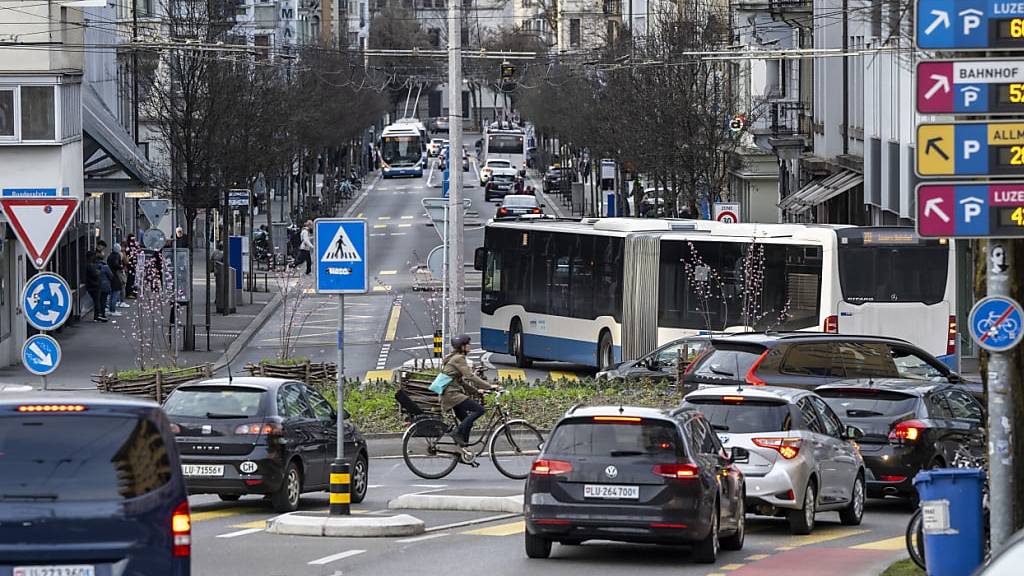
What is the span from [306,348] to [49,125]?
9.91 meters

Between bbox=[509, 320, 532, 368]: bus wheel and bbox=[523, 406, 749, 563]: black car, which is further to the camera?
bbox=[509, 320, 532, 368]: bus wheel

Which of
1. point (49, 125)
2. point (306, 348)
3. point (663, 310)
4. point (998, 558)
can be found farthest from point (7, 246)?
point (998, 558)

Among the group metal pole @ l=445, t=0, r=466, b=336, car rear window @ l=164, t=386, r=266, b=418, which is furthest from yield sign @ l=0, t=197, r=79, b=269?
metal pole @ l=445, t=0, r=466, b=336

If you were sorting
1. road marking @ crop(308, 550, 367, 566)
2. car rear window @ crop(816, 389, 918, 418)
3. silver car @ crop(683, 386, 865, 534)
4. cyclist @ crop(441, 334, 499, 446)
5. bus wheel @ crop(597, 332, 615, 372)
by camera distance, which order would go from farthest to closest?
bus wheel @ crop(597, 332, 615, 372) < cyclist @ crop(441, 334, 499, 446) < car rear window @ crop(816, 389, 918, 418) < silver car @ crop(683, 386, 865, 534) < road marking @ crop(308, 550, 367, 566)

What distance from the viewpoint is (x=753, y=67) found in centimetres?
6906

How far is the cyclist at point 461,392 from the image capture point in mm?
23766

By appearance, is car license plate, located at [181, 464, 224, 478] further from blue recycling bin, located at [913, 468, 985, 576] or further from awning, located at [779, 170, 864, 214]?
awning, located at [779, 170, 864, 214]

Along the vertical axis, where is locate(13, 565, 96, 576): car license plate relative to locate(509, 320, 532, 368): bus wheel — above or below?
above

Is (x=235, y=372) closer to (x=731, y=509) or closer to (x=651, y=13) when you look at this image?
(x=731, y=509)

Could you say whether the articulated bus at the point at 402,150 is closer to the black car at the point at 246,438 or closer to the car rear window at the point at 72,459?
the black car at the point at 246,438

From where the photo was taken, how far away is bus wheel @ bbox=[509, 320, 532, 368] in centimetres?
4116

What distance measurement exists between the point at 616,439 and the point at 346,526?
10.5ft

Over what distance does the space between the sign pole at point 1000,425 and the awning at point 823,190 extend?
→ 127ft

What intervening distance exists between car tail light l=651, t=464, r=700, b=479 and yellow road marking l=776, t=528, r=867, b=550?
2.45 meters
